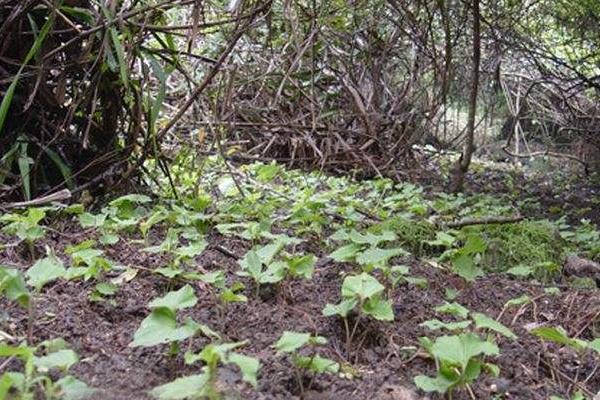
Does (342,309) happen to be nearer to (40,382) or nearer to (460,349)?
(460,349)

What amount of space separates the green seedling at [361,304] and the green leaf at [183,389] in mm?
361

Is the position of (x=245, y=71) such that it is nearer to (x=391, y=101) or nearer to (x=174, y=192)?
(x=391, y=101)

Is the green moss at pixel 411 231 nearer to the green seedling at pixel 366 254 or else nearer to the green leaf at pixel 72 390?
the green seedling at pixel 366 254

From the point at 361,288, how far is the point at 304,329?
133 mm

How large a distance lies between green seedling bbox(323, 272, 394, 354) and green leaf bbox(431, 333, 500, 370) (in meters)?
0.15

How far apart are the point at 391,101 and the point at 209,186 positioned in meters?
1.93

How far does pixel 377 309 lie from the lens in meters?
1.13

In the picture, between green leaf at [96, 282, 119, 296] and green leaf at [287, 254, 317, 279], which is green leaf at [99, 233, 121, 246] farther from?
green leaf at [287, 254, 317, 279]

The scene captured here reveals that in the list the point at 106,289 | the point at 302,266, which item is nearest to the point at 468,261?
the point at 302,266

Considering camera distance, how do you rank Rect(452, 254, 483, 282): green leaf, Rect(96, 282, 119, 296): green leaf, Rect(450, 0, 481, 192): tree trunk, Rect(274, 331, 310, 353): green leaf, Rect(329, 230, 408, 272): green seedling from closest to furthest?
Rect(274, 331, 310, 353): green leaf < Rect(96, 282, 119, 296): green leaf < Rect(329, 230, 408, 272): green seedling < Rect(452, 254, 483, 282): green leaf < Rect(450, 0, 481, 192): tree trunk

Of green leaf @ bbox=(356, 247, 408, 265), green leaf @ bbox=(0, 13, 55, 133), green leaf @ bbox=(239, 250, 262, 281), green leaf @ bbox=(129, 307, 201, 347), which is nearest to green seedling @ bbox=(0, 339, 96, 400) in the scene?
green leaf @ bbox=(129, 307, 201, 347)

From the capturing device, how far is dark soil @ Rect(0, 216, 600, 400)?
3.15 ft

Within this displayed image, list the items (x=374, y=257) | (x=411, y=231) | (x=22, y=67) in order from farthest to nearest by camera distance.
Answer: (x=411, y=231)
(x=22, y=67)
(x=374, y=257)

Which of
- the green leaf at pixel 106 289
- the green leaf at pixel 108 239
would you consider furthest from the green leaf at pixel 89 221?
the green leaf at pixel 106 289
